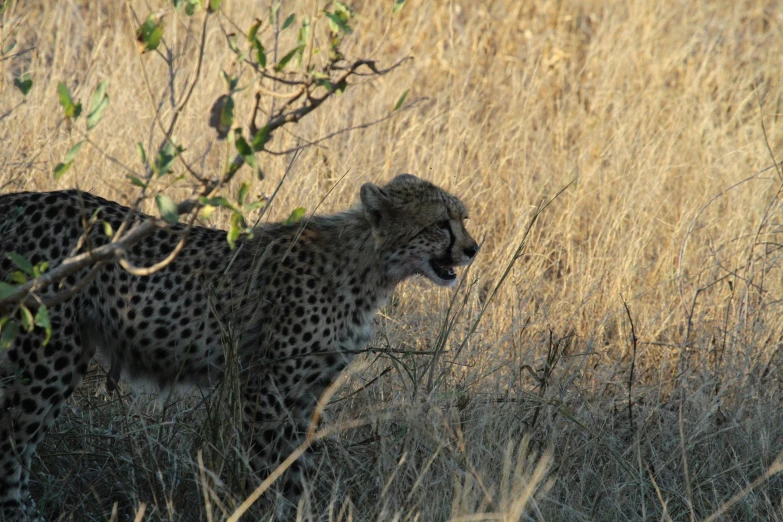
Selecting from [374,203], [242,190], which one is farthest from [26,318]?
[374,203]

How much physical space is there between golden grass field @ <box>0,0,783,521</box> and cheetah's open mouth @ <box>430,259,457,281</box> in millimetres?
146

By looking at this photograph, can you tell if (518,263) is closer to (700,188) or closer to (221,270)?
(700,188)

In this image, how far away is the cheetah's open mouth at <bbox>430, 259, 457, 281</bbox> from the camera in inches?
141

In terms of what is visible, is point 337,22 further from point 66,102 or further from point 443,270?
point 443,270

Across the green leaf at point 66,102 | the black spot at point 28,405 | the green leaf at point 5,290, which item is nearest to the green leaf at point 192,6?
the green leaf at point 66,102

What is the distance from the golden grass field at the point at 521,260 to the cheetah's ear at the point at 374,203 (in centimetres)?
44

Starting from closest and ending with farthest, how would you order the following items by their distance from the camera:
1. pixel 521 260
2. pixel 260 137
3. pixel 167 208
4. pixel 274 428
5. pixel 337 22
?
pixel 167 208 < pixel 260 137 < pixel 337 22 < pixel 274 428 < pixel 521 260

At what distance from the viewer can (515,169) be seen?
5.54 m

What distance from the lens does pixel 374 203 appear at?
3.55 metres

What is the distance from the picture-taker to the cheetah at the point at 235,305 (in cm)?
315

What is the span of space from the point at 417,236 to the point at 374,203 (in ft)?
0.62

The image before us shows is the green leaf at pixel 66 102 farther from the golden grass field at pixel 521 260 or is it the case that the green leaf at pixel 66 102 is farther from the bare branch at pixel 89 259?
the golden grass field at pixel 521 260

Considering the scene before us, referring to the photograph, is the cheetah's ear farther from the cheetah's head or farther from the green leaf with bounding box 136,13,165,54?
the green leaf with bounding box 136,13,165,54

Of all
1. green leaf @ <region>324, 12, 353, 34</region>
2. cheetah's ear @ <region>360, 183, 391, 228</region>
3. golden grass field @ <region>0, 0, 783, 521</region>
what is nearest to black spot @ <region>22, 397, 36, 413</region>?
golden grass field @ <region>0, 0, 783, 521</region>
